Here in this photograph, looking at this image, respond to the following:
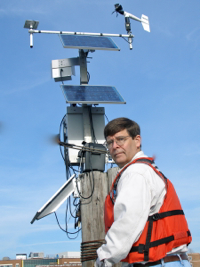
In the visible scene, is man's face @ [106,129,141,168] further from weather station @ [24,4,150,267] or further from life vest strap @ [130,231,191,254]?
weather station @ [24,4,150,267]

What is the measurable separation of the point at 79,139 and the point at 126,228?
3680 mm

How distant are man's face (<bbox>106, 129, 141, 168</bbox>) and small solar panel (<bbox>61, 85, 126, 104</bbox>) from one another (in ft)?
10.0

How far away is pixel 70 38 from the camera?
7066 mm

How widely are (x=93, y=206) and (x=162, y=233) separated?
2.20 m

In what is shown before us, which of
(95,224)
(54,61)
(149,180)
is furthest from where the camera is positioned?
(54,61)

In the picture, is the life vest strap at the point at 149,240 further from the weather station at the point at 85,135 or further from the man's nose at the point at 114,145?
the weather station at the point at 85,135

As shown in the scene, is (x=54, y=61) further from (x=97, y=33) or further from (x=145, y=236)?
(x=145, y=236)

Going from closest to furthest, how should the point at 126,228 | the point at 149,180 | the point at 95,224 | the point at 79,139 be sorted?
the point at 126,228 < the point at 149,180 < the point at 95,224 < the point at 79,139

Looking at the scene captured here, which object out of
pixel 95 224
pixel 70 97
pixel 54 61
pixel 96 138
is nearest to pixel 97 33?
pixel 54 61

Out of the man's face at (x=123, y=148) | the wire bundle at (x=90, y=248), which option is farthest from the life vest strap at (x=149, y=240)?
the wire bundle at (x=90, y=248)

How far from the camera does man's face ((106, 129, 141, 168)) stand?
2.66 m

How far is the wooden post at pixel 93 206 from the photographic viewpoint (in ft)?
13.8

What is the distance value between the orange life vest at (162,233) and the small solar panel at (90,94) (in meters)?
3.49

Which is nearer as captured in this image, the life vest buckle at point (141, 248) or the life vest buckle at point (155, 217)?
the life vest buckle at point (141, 248)
